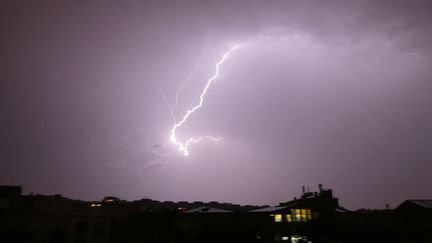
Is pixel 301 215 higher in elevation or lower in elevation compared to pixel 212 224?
higher

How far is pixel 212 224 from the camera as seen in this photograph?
35062mm

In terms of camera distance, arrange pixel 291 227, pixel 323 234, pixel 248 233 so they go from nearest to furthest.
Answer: pixel 248 233 < pixel 323 234 < pixel 291 227

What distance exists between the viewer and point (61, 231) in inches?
1748

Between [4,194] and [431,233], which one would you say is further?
[4,194]

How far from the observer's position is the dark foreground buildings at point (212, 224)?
1373 inches

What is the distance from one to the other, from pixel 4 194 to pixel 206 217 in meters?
35.2

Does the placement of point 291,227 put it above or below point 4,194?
below

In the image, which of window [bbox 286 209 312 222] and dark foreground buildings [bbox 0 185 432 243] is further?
window [bbox 286 209 312 222]

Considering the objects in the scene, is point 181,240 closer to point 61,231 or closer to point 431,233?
point 61,231

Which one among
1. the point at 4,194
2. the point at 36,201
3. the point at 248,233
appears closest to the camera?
the point at 248,233

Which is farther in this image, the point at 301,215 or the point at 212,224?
the point at 301,215

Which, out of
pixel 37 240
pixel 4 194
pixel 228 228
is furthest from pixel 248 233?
pixel 4 194

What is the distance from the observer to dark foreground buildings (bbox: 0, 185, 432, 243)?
34.9 metres

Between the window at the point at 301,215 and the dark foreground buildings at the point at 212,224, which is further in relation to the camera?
the window at the point at 301,215
